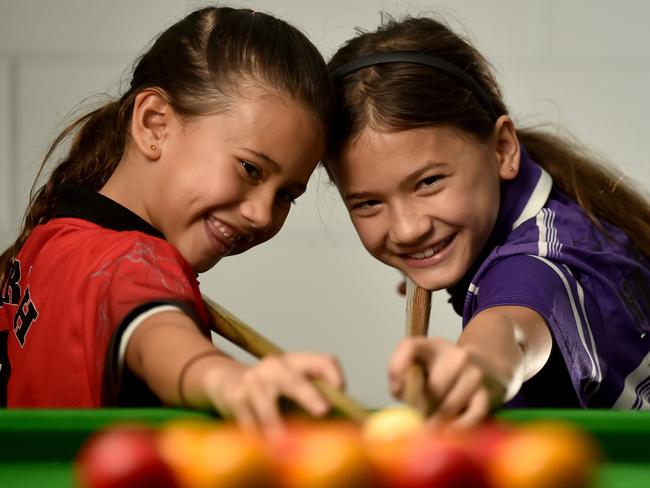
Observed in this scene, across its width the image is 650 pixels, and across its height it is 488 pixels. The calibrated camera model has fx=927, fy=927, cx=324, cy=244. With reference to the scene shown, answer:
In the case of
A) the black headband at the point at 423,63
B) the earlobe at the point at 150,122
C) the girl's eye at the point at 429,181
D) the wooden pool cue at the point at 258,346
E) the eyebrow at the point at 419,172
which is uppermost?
the black headband at the point at 423,63

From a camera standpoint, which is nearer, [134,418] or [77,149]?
[134,418]

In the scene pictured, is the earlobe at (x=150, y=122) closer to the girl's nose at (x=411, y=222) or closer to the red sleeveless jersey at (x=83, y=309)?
the red sleeveless jersey at (x=83, y=309)

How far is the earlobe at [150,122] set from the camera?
154 cm

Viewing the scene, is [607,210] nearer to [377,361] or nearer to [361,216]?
[361,216]

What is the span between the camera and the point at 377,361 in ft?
10.9

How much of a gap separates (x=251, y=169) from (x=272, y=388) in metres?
0.74

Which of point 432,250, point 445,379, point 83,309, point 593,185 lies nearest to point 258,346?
point 83,309

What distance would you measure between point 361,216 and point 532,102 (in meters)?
1.80

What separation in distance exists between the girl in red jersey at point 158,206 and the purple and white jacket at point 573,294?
0.40 metres

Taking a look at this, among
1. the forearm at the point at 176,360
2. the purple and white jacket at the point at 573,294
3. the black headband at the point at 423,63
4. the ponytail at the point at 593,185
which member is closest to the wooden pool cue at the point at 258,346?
the forearm at the point at 176,360

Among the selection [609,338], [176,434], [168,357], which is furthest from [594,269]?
[176,434]

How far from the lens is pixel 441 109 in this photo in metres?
1.68

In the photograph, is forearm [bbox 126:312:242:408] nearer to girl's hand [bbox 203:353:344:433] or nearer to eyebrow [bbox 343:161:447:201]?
girl's hand [bbox 203:353:344:433]

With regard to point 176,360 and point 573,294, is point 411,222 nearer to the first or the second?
point 573,294
